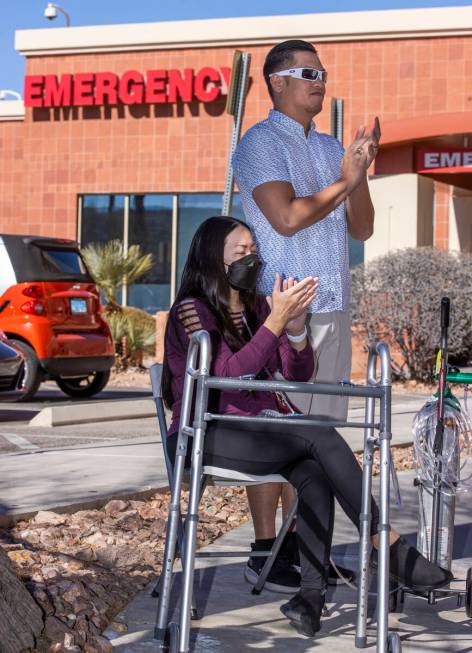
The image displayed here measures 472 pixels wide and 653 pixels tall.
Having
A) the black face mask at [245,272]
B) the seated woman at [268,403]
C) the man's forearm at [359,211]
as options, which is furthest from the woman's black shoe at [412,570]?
the man's forearm at [359,211]

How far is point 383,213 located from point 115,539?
17.3 m

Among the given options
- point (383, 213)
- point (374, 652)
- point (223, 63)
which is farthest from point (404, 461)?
point (223, 63)

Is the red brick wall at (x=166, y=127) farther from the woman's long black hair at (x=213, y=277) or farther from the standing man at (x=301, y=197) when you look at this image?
the woman's long black hair at (x=213, y=277)

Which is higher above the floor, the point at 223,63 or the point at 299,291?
the point at 223,63

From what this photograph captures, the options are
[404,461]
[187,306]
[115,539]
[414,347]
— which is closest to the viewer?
[187,306]

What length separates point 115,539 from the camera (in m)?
5.43

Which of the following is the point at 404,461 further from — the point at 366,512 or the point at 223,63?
the point at 223,63

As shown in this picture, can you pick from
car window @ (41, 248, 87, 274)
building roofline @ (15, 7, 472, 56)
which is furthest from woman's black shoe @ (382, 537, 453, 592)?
building roofline @ (15, 7, 472, 56)

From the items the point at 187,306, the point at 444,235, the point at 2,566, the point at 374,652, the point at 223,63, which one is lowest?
the point at 374,652

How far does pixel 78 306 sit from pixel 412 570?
1000 centimetres

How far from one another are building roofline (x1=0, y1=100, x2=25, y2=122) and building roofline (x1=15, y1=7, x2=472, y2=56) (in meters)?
1.49

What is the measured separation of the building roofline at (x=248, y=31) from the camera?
23.1m

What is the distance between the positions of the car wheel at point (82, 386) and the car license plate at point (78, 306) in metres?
1.02

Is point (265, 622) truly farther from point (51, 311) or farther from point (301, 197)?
point (51, 311)
